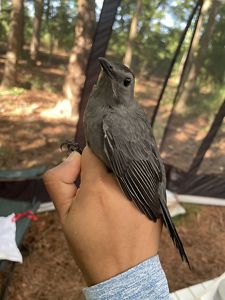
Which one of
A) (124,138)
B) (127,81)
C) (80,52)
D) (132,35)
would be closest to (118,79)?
(127,81)

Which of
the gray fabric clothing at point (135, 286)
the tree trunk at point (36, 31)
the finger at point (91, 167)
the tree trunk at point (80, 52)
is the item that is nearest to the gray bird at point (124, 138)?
the finger at point (91, 167)

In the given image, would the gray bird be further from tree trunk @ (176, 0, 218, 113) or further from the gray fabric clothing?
tree trunk @ (176, 0, 218, 113)

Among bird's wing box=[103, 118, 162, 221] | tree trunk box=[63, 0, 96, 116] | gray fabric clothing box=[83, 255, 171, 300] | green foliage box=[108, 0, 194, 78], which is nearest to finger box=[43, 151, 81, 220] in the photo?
bird's wing box=[103, 118, 162, 221]

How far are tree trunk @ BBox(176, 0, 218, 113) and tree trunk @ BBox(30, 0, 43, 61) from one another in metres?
2.20

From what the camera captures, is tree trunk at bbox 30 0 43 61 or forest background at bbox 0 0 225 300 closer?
tree trunk at bbox 30 0 43 61

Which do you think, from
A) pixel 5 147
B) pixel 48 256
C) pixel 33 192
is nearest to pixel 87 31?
pixel 5 147

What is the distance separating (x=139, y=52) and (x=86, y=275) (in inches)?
150

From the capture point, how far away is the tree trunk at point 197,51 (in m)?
5.31

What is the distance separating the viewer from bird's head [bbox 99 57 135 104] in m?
2.85

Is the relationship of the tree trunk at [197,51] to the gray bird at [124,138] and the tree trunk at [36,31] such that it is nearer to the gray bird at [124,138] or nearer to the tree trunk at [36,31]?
the tree trunk at [36,31]

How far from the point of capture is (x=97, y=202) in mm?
2297

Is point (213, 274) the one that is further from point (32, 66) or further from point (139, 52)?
point (32, 66)

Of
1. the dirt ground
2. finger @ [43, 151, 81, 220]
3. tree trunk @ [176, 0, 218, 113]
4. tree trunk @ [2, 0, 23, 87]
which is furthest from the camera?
tree trunk @ [176, 0, 218, 113]

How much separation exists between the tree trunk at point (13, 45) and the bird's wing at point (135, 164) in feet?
7.49
